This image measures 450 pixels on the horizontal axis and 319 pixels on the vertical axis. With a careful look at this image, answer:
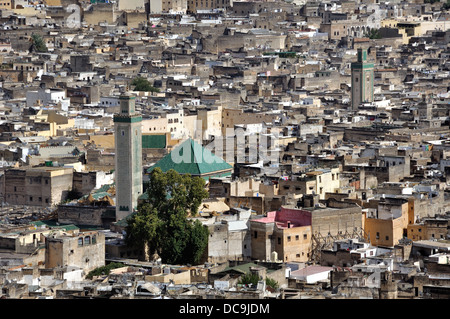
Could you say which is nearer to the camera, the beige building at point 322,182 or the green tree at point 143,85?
the beige building at point 322,182

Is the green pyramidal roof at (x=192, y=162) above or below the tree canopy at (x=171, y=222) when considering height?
above

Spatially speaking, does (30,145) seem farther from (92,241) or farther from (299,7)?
(299,7)

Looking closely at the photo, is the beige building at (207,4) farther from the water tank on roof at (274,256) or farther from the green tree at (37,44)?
the water tank on roof at (274,256)

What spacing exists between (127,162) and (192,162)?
2674 millimetres

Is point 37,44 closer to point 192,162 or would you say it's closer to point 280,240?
point 192,162

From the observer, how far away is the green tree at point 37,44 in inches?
2805

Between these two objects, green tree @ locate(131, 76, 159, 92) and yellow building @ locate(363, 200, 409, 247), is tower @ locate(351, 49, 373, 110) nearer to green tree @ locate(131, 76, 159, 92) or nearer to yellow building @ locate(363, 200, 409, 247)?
green tree @ locate(131, 76, 159, 92)

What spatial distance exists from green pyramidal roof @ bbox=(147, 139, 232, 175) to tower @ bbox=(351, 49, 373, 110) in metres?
18.4

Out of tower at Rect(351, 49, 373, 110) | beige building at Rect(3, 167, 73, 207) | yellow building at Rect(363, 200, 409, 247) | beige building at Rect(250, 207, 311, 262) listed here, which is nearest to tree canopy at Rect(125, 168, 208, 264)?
beige building at Rect(250, 207, 311, 262)

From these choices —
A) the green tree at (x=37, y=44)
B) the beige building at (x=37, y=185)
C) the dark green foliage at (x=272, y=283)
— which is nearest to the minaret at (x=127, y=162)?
the beige building at (x=37, y=185)

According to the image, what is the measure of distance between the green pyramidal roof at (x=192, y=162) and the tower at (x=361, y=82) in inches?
726

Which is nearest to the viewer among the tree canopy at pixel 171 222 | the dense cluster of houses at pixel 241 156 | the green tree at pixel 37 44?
the dense cluster of houses at pixel 241 156

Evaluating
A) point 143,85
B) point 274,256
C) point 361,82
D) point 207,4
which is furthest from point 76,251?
point 207,4

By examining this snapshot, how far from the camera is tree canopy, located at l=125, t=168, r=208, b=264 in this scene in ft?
84.0
